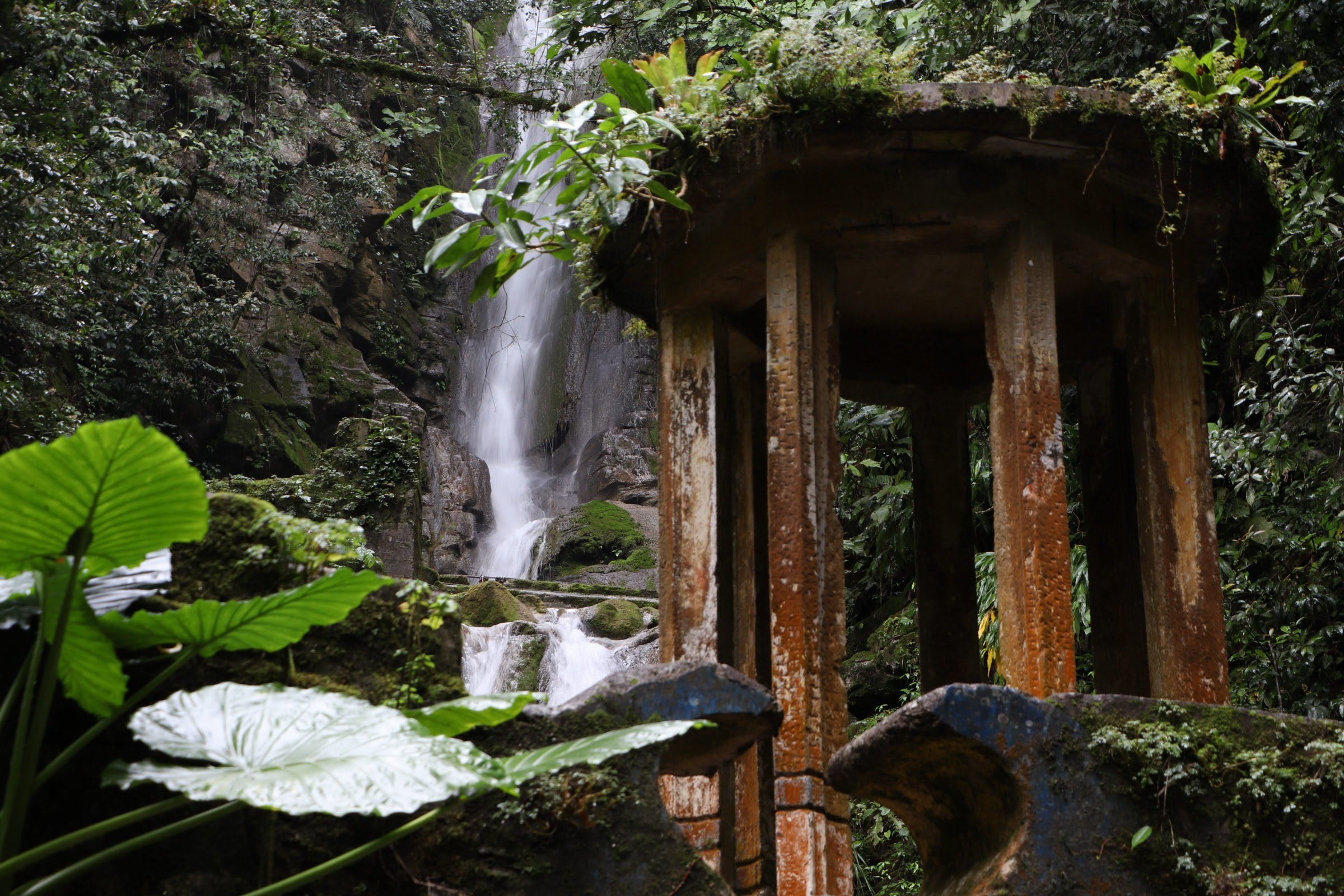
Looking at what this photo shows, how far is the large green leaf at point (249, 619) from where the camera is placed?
2508 mm

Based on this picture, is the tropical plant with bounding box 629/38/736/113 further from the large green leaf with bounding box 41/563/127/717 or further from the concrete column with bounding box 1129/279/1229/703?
the large green leaf with bounding box 41/563/127/717

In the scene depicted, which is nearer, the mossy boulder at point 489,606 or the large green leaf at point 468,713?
the large green leaf at point 468,713

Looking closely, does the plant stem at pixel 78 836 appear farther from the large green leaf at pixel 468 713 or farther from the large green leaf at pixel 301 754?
the large green leaf at pixel 468 713

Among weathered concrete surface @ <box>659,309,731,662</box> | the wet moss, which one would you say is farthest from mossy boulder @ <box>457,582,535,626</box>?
weathered concrete surface @ <box>659,309,731,662</box>

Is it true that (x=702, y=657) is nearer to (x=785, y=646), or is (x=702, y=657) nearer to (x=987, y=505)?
(x=785, y=646)

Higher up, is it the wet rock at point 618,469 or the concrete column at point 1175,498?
the wet rock at point 618,469

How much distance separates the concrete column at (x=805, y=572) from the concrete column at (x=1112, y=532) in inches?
95.7

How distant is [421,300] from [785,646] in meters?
22.7

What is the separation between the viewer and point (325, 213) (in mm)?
19484

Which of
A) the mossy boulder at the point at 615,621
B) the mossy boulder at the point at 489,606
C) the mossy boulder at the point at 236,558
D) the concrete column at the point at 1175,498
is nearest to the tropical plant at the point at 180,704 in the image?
the mossy boulder at the point at 236,558

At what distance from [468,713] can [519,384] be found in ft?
77.7

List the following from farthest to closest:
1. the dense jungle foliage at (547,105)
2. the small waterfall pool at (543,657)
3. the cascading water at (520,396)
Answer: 1. the cascading water at (520,396)
2. the small waterfall pool at (543,657)
3. the dense jungle foliage at (547,105)

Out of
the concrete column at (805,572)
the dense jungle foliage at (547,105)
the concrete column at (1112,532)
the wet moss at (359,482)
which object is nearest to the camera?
the concrete column at (805,572)

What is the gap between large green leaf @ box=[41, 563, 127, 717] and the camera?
2451mm
